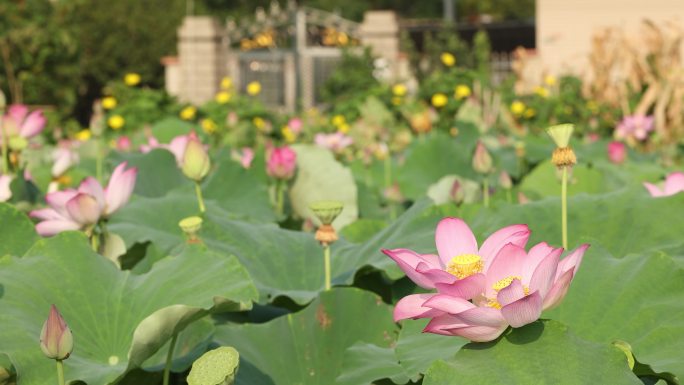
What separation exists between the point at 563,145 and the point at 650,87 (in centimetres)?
460

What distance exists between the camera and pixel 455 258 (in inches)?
41.2

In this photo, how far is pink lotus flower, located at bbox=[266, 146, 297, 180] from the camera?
2340 mm

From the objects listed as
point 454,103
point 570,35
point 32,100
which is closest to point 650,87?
point 454,103

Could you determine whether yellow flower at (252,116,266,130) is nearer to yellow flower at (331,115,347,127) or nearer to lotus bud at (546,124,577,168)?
yellow flower at (331,115,347,127)

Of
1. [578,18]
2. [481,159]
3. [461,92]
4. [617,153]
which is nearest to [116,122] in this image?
[461,92]

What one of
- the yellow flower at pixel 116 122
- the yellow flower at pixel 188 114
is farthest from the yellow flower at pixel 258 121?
the yellow flower at pixel 116 122

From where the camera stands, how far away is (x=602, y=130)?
6.10m

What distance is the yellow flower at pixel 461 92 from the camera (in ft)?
24.3

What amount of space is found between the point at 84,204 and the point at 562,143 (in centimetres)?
73

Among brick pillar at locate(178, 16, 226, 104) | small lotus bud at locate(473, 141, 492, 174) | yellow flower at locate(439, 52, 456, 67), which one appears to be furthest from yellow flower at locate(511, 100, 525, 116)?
brick pillar at locate(178, 16, 226, 104)

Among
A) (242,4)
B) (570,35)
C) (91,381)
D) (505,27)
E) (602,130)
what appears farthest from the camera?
(242,4)

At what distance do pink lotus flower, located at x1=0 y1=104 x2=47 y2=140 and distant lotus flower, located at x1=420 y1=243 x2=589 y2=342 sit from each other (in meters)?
1.43

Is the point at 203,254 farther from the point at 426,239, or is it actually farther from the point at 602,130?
the point at 602,130

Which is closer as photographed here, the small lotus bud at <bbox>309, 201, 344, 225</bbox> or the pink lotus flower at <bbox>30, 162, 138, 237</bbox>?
the small lotus bud at <bbox>309, 201, 344, 225</bbox>
